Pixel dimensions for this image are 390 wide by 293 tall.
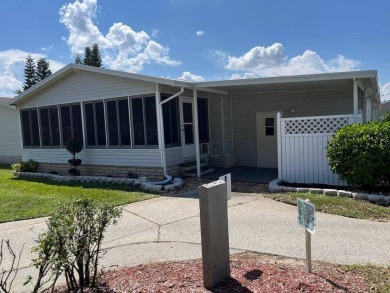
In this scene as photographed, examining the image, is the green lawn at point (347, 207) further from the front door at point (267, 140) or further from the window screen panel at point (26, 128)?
the window screen panel at point (26, 128)

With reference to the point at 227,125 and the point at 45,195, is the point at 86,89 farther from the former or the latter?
the point at 227,125

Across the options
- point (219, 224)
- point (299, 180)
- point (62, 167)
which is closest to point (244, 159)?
point (299, 180)

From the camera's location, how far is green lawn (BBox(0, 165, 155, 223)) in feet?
25.0

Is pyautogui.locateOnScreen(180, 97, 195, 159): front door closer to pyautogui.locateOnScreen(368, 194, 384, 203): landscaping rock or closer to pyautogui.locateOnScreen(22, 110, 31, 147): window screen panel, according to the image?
pyautogui.locateOnScreen(368, 194, 384, 203): landscaping rock

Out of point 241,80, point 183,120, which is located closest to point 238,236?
point 241,80

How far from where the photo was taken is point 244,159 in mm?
13219

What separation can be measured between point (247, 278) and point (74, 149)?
1011 cm

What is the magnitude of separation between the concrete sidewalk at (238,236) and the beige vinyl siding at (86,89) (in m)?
4.87

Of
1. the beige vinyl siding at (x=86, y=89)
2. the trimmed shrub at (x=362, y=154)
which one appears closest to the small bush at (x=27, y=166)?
the beige vinyl siding at (x=86, y=89)

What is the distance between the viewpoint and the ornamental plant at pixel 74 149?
1212cm

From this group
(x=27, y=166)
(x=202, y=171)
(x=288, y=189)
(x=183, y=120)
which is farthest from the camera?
(x=27, y=166)

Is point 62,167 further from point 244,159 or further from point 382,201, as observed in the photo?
point 382,201

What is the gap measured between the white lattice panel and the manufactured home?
3 cm

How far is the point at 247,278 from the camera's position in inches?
138
